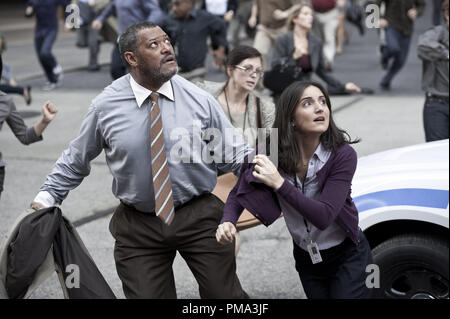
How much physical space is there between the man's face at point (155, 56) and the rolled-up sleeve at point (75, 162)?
0.39 m

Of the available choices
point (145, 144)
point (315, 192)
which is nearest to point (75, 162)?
point (145, 144)

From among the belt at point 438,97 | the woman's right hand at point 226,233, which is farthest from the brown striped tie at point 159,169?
the belt at point 438,97

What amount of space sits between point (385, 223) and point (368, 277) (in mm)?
720

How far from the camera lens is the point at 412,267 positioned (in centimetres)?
448

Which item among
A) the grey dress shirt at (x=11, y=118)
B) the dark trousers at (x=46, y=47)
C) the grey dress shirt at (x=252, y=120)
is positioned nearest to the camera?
the grey dress shirt at (x=11, y=118)

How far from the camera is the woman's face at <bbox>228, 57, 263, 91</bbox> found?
5.54 m

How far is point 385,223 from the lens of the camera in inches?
183

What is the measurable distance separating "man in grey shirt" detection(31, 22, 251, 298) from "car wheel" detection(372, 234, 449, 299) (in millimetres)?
860

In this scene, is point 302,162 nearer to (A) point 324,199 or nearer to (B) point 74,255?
(A) point 324,199

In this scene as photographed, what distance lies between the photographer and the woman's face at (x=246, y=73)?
5543 millimetres

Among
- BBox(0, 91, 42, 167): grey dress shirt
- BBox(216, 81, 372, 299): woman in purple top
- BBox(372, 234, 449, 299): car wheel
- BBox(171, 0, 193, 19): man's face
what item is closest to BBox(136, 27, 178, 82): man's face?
BBox(216, 81, 372, 299): woman in purple top

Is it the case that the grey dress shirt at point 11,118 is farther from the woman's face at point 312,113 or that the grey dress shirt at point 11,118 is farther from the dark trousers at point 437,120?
the dark trousers at point 437,120

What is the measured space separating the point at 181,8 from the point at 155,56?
5.69 m
